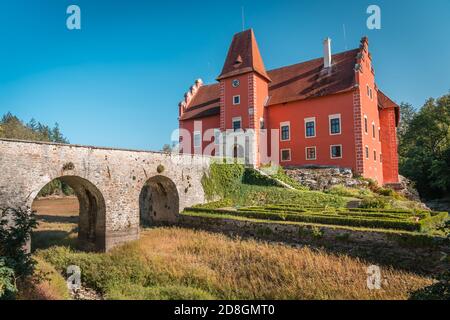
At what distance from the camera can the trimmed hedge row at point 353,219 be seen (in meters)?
12.0

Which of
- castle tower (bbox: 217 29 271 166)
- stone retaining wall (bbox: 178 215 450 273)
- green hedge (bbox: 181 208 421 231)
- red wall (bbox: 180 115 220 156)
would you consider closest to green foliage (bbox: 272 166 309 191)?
castle tower (bbox: 217 29 271 166)

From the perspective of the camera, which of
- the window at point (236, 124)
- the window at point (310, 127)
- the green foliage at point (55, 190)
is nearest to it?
the window at point (310, 127)

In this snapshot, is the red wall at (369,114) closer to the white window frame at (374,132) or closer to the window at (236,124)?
the white window frame at (374,132)

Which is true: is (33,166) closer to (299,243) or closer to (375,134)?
(299,243)

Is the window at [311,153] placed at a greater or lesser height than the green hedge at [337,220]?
greater

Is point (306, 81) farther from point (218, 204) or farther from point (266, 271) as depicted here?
point (266, 271)

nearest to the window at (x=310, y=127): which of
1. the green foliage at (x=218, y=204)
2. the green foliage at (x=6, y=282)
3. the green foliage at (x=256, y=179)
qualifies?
the green foliage at (x=256, y=179)

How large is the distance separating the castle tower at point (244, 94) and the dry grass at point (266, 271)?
625 inches

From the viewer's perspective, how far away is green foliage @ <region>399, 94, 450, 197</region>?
32.7m

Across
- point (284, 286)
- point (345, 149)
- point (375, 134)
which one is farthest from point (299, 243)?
point (375, 134)

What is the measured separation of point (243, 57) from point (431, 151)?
88.4 feet

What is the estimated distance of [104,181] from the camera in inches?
612

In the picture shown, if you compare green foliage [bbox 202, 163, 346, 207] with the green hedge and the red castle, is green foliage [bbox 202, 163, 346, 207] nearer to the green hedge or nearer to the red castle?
the red castle

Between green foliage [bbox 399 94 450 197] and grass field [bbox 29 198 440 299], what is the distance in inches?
1102
